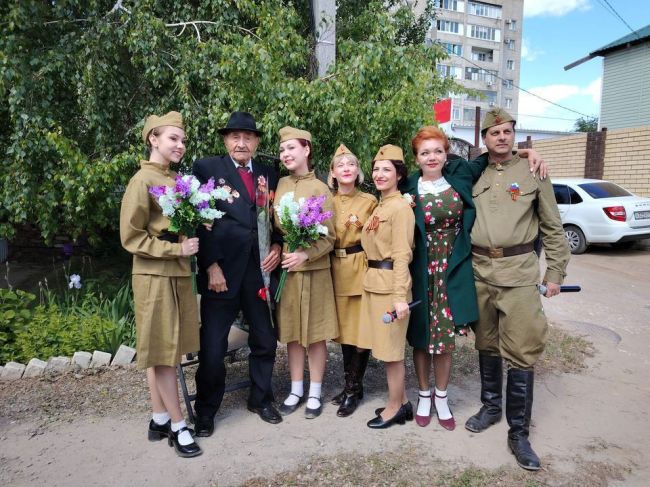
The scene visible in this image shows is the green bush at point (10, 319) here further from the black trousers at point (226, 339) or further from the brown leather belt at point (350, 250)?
the brown leather belt at point (350, 250)

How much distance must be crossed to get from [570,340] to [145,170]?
4.86 m

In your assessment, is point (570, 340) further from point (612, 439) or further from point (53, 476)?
point (53, 476)

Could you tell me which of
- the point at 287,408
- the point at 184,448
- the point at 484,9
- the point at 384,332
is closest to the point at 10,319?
the point at 184,448

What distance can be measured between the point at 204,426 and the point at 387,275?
1.66 metres

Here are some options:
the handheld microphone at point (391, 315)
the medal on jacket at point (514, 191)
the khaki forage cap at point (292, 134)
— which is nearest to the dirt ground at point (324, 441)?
the handheld microphone at point (391, 315)

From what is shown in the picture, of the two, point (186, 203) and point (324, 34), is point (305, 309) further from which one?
point (324, 34)

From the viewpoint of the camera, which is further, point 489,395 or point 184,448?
point 489,395

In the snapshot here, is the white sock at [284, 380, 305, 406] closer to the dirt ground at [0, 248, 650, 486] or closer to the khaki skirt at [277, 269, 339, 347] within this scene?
the dirt ground at [0, 248, 650, 486]

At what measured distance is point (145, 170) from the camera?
3008 mm

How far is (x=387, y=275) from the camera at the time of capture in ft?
10.6

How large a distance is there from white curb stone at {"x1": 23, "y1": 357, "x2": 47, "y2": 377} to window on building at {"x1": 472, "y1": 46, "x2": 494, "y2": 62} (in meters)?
55.5

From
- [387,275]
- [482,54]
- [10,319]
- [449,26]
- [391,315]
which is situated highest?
[449,26]

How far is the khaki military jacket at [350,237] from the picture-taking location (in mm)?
3510

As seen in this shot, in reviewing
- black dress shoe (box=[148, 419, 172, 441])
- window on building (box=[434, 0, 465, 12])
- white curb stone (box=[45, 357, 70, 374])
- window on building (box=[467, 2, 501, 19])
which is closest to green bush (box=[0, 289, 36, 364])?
white curb stone (box=[45, 357, 70, 374])
